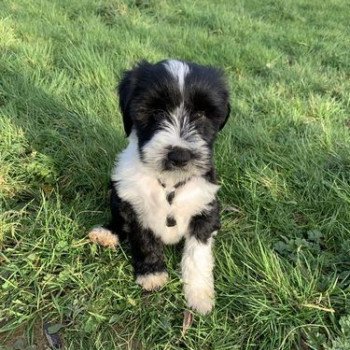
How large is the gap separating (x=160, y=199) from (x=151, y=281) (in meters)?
0.46

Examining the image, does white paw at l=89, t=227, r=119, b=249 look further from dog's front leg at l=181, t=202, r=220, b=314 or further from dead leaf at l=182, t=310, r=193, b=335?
dead leaf at l=182, t=310, r=193, b=335

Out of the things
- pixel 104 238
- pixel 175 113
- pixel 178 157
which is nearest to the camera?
pixel 178 157

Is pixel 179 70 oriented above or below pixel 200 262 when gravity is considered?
above

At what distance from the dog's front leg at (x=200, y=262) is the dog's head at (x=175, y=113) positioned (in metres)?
0.35

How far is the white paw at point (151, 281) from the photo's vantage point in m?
2.50

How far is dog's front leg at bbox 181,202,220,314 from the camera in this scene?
242 cm

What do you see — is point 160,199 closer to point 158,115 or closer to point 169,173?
point 169,173

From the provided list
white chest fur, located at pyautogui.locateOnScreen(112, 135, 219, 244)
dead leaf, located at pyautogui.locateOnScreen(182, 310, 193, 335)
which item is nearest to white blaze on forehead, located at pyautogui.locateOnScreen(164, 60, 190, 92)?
white chest fur, located at pyautogui.locateOnScreen(112, 135, 219, 244)

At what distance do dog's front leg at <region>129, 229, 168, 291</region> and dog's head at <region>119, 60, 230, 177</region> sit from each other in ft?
1.55

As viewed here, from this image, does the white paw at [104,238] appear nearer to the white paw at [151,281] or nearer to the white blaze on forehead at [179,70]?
the white paw at [151,281]

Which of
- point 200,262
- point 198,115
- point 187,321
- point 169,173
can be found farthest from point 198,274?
point 198,115

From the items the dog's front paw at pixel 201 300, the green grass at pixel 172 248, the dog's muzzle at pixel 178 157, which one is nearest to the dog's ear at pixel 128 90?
the dog's muzzle at pixel 178 157

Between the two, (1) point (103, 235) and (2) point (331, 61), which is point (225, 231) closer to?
(1) point (103, 235)

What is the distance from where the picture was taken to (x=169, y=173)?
2.34m
